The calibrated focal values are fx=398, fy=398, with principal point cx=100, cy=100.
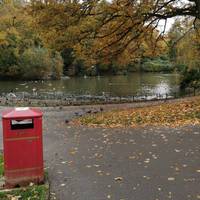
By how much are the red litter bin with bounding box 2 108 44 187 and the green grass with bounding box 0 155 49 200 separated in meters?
0.32

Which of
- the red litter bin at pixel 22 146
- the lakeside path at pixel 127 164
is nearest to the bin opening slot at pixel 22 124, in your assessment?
the red litter bin at pixel 22 146

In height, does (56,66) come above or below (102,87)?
above

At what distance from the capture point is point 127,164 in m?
7.73

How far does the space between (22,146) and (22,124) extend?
372mm

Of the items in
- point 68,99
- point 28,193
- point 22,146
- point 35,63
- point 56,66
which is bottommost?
point 68,99

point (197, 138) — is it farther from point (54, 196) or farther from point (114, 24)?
point (114, 24)

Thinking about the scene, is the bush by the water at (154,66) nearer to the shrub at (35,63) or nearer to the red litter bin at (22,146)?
the shrub at (35,63)

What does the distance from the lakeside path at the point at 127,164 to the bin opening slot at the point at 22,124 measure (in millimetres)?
1086

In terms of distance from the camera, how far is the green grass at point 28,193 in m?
5.96

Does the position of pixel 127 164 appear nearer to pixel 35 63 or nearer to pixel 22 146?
pixel 22 146

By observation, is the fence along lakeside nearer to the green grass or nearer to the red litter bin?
the red litter bin

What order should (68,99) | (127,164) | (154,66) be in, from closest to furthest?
1. (127,164)
2. (68,99)
3. (154,66)

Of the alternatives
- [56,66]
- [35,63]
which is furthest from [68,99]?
[56,66]

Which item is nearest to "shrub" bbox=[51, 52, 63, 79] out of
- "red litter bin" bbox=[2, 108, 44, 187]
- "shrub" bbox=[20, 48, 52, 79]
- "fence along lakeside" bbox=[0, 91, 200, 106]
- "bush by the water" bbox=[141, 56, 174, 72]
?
"shrub" bbox=[20, 48, 52, 79]
